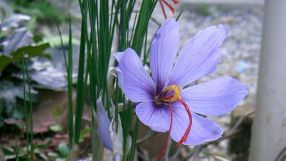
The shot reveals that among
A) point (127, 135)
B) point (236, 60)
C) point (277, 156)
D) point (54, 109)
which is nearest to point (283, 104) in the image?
point (277, 156)

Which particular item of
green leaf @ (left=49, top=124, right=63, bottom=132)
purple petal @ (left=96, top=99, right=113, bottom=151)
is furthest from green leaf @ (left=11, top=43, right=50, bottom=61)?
purple petal @ (left=96, top=99, right=113, bottom=151)

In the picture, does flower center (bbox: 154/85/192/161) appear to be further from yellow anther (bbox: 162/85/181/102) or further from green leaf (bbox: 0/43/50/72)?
green leaf (bbox: 0/43/50/72)

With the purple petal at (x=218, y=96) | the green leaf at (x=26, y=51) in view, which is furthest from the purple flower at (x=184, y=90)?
the green leaf at (x=26, y=51)

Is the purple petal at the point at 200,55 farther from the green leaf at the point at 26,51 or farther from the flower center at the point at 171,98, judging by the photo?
the green leaf at the point at 26,51

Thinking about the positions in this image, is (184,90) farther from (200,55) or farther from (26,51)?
(26,51)

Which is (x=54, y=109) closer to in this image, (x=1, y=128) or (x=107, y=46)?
(x=1, y=128)

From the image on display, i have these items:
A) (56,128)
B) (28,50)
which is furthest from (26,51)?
(56,128)

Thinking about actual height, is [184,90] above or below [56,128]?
above
